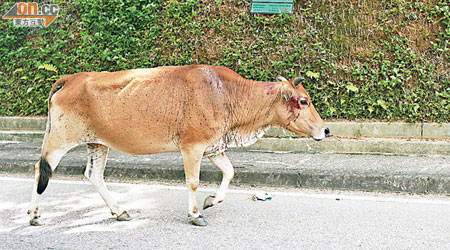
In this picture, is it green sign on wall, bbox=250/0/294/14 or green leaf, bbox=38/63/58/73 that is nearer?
green sign on wall, bbox=250/0/294/14

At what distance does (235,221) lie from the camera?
4.77 meters

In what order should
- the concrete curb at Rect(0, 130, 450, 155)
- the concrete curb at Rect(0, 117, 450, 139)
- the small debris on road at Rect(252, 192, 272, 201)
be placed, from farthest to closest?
the concrete curb at Rect(0, 117, 450, 139) → the concrete curb at Rect(0, 130, 450, 155) → the small debris on road at Rect(252, 192, 272, 201)

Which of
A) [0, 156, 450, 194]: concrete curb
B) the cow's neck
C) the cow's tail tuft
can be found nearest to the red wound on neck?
the cow's neck

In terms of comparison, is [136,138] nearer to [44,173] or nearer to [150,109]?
[150,109]

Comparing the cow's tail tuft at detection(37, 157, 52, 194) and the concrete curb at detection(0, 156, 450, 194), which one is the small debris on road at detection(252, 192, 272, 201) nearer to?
the concrete curb at detection(0, 156, 450, 194)

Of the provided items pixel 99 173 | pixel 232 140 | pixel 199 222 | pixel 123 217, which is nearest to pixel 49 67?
pixel 99 173

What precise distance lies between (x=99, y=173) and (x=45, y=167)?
53cm

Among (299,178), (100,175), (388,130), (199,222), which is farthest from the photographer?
(388,130)

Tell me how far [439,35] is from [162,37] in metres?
4.76

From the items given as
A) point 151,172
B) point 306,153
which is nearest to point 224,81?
point 151,172

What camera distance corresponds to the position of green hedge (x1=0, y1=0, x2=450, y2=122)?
8383mm

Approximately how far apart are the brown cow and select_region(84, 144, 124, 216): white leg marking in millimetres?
14

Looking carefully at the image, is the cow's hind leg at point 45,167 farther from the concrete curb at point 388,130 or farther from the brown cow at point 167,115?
the concrete curb at point 388,130

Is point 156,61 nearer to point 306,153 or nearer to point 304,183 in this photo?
point 306,153
